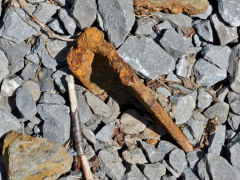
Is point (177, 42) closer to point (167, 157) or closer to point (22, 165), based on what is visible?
point (167, 157)

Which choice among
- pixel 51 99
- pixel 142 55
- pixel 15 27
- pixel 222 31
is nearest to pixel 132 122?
pixel 142 55

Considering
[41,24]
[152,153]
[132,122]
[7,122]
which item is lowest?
[152,153]

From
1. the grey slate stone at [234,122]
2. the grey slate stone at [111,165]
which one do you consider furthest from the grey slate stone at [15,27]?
the grey slate stone at [234,122]

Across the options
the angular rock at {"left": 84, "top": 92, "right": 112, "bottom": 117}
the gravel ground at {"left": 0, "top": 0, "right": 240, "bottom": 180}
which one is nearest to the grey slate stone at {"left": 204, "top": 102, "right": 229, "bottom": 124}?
the gravel ground at {"left": 0, "top": 0, "right": 240, "bottom": 180}

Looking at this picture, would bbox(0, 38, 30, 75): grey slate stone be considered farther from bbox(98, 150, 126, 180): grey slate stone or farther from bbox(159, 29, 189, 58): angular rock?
bbox(159, 29, 189, 58): angular rock

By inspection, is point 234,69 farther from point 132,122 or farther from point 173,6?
point 132,122

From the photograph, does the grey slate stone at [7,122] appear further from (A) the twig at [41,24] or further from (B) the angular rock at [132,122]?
(B) the angular rock at [132,122]
